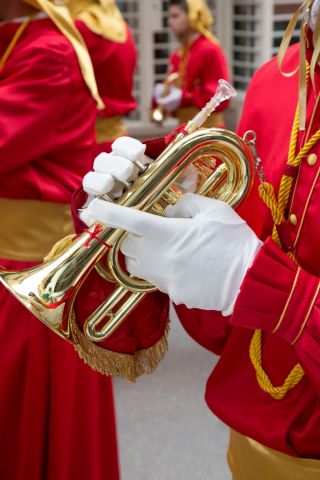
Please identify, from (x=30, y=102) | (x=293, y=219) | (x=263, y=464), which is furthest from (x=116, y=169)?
(x=30, y=102)

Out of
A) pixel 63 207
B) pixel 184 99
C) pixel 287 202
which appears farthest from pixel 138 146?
pixel 184 99

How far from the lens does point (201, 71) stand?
13.6ft

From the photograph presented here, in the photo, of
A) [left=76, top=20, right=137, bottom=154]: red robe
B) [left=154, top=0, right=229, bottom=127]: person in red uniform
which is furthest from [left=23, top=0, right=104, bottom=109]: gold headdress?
[left=154, top=0, right=229, bottom=127]: person in red uniform

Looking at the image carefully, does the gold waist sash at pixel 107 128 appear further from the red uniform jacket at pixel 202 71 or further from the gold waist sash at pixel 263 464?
the gold waist sash at pixel 263 464

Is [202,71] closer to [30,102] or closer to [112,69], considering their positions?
[112,69]

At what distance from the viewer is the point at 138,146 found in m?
0.92

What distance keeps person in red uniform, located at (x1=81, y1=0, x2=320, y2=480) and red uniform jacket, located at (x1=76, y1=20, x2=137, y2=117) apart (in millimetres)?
1138

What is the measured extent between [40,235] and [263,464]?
864mm

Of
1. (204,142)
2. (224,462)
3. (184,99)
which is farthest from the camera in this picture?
(184,99)

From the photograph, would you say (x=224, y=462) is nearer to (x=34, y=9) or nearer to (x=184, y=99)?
(x=34, y=9)

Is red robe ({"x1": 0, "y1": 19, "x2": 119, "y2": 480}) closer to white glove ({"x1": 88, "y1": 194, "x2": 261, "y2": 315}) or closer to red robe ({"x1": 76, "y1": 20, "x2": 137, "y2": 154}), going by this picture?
red robe ({"x1": 76, "y1": 20, "x2": 137, "y2": 154})

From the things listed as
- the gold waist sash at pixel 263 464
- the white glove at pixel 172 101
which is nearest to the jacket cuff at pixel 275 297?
the gold waist sash at pixel 263 464

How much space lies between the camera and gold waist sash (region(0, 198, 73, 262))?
5.66 feet

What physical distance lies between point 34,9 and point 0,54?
0.41 feet
